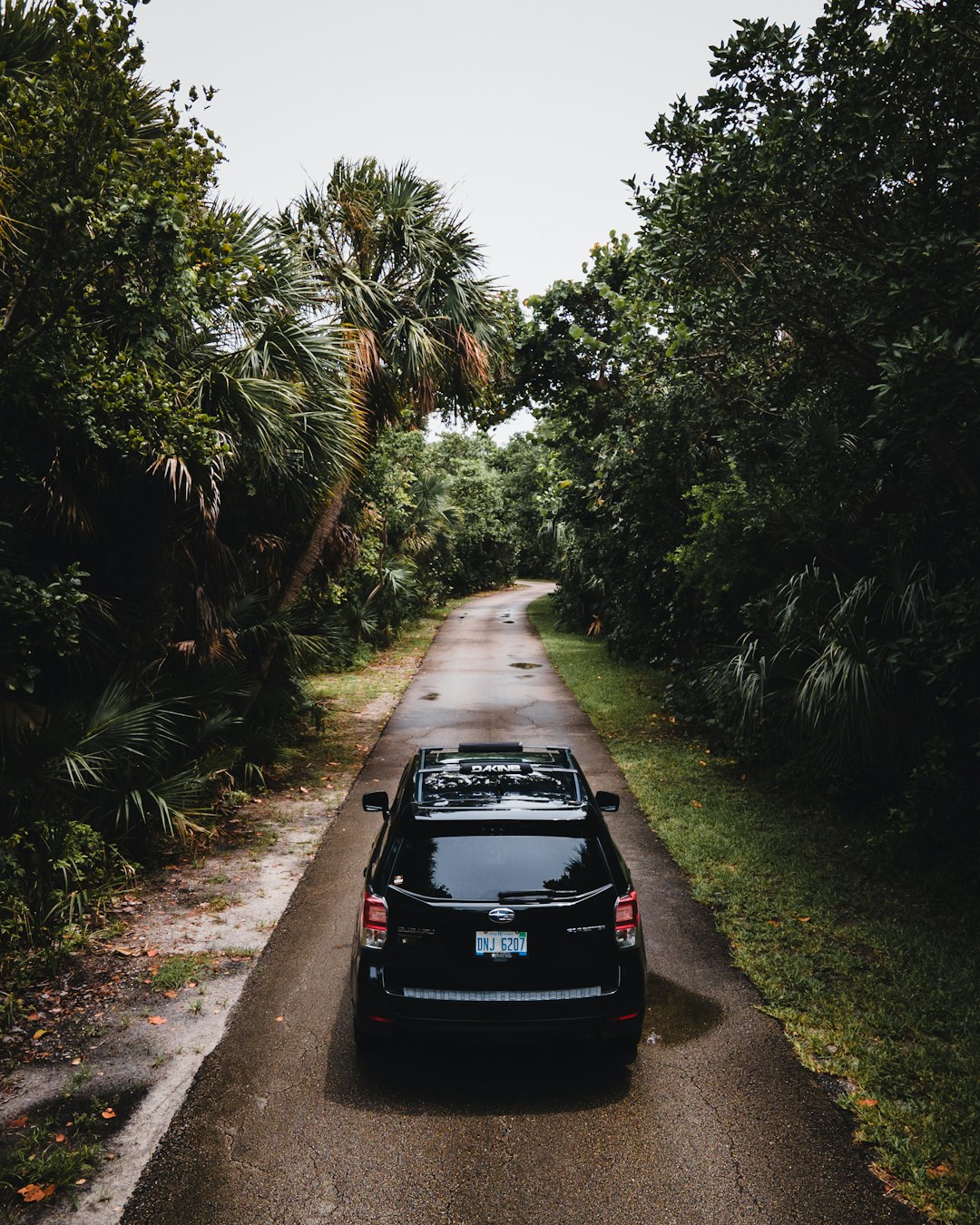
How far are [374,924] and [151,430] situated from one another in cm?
425

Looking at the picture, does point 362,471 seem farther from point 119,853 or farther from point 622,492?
point 622,492

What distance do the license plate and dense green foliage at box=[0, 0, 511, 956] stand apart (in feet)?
11.4

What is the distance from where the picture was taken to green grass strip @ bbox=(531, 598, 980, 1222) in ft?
14.0

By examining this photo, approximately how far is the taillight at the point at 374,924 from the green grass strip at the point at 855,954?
2.47 meters

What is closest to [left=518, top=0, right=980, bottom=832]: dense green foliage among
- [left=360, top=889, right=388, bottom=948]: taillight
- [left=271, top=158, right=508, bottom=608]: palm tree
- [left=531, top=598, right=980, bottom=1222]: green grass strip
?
[left=531, top=598, right=980, bottom=1222]: green grass strip

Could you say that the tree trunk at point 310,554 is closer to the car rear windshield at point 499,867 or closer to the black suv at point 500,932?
the black suv at point 500,932

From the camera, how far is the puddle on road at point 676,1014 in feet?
17.1

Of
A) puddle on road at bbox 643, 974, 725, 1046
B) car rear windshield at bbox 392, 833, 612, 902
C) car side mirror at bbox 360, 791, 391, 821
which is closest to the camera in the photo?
car rear windshield at bbox 392, 833, 612, 902

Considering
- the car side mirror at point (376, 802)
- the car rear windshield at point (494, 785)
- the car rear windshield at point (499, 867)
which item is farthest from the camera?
the car side mirror at point (376, 802)

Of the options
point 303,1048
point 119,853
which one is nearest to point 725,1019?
point 303,1048

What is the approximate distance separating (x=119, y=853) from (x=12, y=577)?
9.10 feet

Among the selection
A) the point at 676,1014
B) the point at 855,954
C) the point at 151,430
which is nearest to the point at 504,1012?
the point at 676,1014

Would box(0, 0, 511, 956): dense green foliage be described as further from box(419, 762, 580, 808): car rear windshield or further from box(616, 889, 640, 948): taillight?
box(616, 889, 640, 948): taillight

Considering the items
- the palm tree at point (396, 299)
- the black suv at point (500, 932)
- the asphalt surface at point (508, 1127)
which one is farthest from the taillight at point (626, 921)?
the palm tree at point (396, 299)
